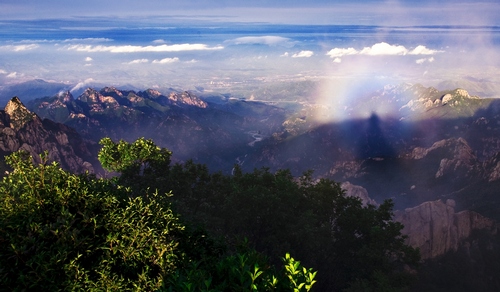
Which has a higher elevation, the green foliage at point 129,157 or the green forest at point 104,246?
the green forest at point 104,246

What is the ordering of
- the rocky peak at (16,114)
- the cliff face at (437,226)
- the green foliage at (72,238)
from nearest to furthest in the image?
the green foliage at (72,238) → the cliff face at (437,226) → the rocky peak at (16,114)

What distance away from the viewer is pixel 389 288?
1372 inches

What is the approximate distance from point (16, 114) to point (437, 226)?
209875 mm

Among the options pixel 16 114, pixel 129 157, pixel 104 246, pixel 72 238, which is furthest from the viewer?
pixel 16 114

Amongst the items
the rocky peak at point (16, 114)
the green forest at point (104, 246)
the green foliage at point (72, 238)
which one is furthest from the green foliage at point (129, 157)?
the rocky peak at point (16, 114)

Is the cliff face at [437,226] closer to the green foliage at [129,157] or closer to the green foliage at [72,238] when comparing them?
the green foliage at [129,157]

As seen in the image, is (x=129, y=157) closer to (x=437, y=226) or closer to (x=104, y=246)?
(x=104, y=246)

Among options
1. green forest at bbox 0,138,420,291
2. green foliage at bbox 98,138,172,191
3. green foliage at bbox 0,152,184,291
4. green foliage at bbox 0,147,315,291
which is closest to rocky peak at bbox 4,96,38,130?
green foliage at bbox 98,138,172,191

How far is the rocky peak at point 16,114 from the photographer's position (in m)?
186

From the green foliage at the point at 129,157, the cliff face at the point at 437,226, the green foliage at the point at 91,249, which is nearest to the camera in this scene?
the green foliage at the point at 91,249

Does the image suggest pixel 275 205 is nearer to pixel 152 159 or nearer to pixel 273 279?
pixel 152 159

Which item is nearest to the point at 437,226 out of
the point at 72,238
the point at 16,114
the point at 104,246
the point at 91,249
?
the point at 104,246

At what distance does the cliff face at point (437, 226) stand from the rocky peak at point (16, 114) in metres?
196

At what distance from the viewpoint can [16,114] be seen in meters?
190
